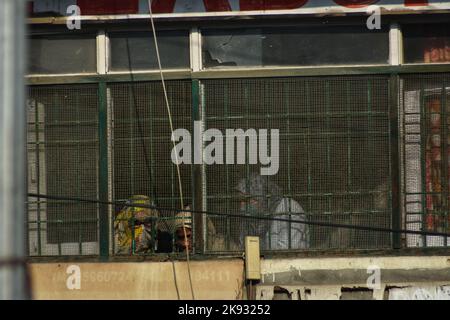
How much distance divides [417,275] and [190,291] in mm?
2290

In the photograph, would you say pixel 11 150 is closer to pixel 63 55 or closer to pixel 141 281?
pixel 141 281

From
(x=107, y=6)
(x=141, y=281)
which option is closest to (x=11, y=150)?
(x=141, y=281)

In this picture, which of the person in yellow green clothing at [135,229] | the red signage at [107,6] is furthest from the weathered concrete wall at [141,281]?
the red signage at [107,6]

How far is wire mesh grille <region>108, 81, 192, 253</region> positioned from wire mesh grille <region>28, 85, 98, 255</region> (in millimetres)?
268

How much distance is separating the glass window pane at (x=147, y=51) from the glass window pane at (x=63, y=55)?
0.24m

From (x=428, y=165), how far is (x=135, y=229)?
3095 mm

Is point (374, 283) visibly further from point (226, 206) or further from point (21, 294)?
point (21, 294)

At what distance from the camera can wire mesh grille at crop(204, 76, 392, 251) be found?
8125 mm

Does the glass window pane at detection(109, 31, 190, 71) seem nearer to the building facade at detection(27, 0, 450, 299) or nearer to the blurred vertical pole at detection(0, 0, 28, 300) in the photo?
the building facade at detection(27, 0, 450, 299)

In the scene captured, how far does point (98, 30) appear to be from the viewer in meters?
8.26

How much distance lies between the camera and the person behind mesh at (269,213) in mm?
8109

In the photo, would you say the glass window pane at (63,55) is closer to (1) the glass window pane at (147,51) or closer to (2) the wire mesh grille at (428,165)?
(1) the glass window pane at (147,51)
